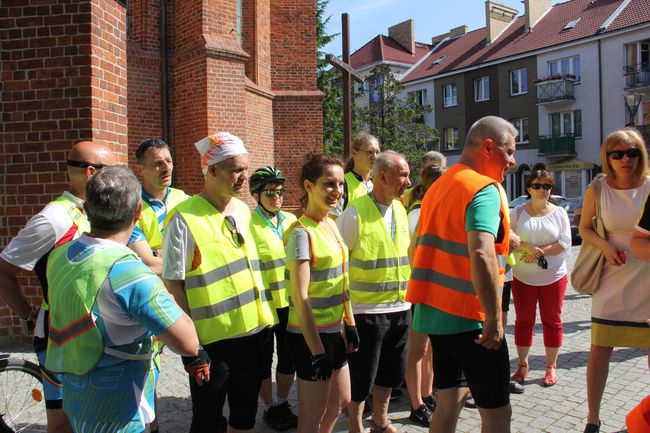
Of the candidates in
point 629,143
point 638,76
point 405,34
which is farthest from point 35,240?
point 405,34

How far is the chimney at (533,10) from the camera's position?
37.2m

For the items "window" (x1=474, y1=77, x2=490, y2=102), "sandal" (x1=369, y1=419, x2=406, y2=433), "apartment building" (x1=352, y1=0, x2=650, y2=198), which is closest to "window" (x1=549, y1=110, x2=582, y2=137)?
"apartment building" (x1=352, y1=0, x2=650, y2=198)

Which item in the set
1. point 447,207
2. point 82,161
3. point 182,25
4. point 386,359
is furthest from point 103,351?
point 182,25

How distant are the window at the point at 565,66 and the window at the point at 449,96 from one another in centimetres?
739

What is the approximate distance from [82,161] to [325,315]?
1.61m

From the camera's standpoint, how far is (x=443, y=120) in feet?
134

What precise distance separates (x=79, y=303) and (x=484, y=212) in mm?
1862

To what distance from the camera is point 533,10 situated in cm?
3728

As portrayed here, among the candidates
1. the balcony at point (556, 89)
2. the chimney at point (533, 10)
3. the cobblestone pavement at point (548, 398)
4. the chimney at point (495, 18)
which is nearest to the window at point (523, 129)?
the balcony at point (556, 89)

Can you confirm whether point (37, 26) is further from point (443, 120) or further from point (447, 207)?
point (443, 120)

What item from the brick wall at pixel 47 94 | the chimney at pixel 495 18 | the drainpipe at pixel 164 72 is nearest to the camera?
the brick wall at pixel 47 94

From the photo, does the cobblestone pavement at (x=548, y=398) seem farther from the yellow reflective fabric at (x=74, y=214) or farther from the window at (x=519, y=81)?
the window at (x=519, y=81)

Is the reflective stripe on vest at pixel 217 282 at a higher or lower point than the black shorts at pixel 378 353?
higher

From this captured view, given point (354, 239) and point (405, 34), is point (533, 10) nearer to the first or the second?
point (405, 34)
